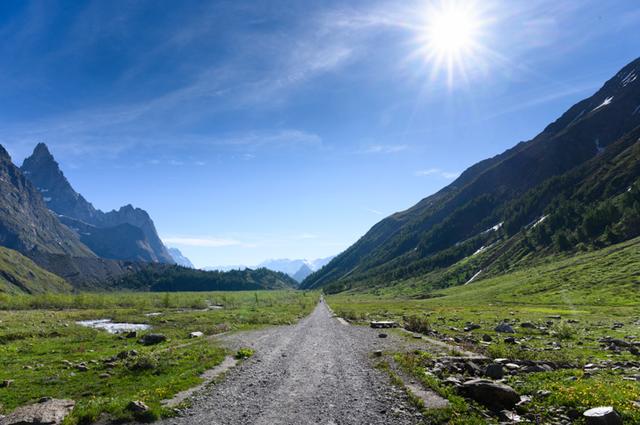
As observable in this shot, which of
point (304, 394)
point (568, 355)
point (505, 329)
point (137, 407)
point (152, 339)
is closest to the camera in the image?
point (137, 407)

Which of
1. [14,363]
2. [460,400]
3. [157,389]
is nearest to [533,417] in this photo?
[460,400]

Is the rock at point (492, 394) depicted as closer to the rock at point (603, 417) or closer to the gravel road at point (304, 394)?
the gravel road at point (304, 394)

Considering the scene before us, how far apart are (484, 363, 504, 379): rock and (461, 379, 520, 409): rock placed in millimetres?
3882

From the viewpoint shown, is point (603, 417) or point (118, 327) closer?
point (603, 417)

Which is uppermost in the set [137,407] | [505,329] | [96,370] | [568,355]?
[137,407]

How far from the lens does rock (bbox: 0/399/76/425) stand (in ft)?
55.2

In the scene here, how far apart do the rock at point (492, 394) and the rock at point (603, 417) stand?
387 centimetres

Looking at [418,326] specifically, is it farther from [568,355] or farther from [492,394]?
[492,394]

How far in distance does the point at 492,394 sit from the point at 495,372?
478cm

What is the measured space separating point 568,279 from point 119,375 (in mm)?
122161

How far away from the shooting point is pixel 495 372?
22312 mm

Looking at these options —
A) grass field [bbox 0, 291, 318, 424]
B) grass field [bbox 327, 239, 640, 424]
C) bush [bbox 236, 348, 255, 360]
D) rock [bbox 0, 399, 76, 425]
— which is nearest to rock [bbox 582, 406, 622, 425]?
grass field [bbox 327, 239, 640, 424]

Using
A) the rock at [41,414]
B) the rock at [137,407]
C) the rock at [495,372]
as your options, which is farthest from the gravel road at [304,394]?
the rock at [495,372]

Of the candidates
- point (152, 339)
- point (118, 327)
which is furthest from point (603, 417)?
point (118, 327)
